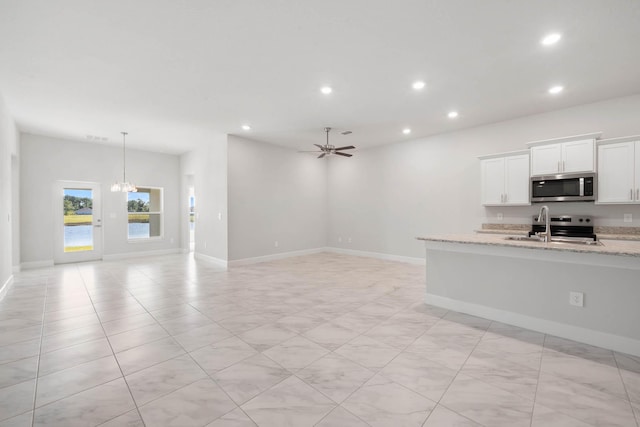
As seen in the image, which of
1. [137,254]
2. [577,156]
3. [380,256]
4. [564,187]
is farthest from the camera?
[137,254]

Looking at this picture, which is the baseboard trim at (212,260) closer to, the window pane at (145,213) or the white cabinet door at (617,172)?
the window pane at (145,213)

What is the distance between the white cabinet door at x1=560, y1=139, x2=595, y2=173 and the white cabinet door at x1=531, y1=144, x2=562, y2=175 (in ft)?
0.24

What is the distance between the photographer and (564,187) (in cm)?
453

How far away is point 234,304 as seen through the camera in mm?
A: 3953

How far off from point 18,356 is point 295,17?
3877 mm

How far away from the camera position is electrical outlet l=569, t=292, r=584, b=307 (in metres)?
2.79

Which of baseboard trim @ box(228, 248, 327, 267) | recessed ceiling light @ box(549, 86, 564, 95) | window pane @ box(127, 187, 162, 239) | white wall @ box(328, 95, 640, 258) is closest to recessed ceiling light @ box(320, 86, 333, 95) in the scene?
recessed ceiling light @ box(549, 86, 564, 95)

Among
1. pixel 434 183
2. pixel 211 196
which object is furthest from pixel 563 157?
pixel 211 196

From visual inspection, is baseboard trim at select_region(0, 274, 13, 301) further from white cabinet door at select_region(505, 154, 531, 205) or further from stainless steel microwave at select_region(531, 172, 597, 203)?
stainless steel microwave at select_region(531, 172, 597, 203)

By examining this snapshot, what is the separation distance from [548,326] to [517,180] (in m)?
2.89

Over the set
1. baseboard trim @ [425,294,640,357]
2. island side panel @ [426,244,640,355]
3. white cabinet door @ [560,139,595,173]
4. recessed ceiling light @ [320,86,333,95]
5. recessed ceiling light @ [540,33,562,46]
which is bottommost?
baseboard trim @ [425,294,640,357]

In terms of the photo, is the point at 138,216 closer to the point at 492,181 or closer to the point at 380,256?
the point at 380,256

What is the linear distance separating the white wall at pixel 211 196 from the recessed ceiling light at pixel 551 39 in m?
5.66

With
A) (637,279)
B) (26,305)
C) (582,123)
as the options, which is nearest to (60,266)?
(26,305)
